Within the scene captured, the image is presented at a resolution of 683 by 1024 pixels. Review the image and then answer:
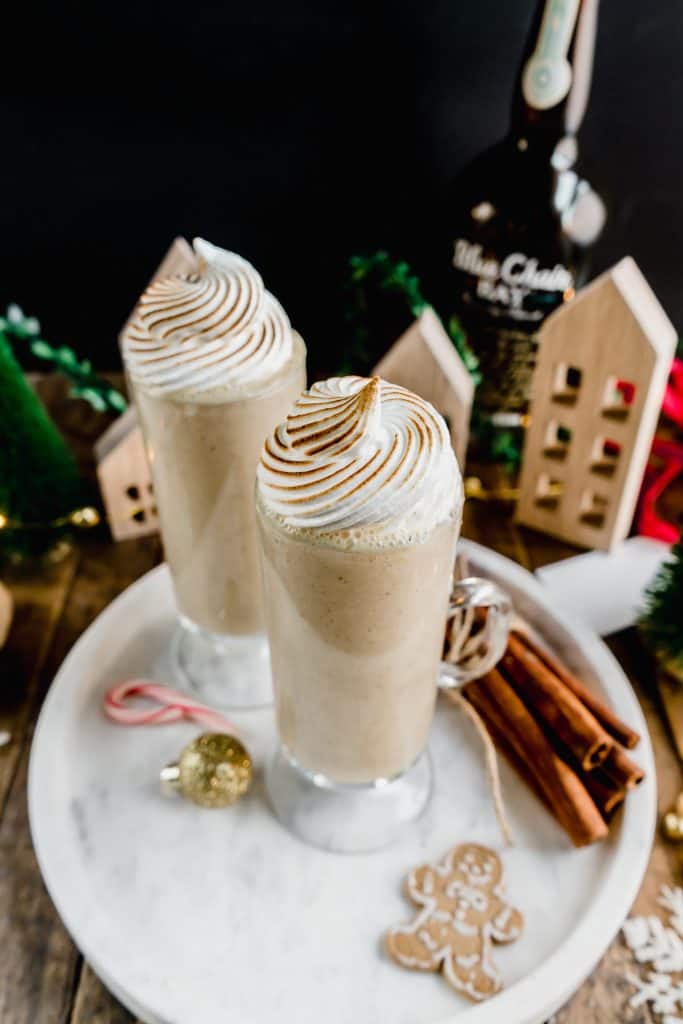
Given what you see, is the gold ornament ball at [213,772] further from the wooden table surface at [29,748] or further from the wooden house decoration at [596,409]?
the wooden house decoration at [596,409]

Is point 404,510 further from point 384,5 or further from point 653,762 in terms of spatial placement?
point 384,5

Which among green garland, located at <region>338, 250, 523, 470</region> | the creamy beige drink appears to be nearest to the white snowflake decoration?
the creamy beige drink

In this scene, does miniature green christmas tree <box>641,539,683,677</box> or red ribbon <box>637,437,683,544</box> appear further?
red ribbon <box>637,437,683,544</box>

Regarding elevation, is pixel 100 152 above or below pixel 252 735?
above

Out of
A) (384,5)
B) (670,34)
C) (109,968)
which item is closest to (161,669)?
(109,968)

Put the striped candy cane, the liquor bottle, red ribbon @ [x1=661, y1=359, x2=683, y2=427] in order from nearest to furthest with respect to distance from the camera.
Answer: the striped candy cane, the liquor bottle, red ribbon @ [x1=661, y1=359, x2=683, y2=427]

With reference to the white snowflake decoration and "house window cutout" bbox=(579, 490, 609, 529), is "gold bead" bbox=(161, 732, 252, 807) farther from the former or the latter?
"house window cutout" bbox=(579, 490, 609, 529)

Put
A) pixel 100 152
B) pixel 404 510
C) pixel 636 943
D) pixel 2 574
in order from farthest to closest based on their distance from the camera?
pixel 100 152 → pixel 2 574 → pixel 636 943 → pixel 404 510
